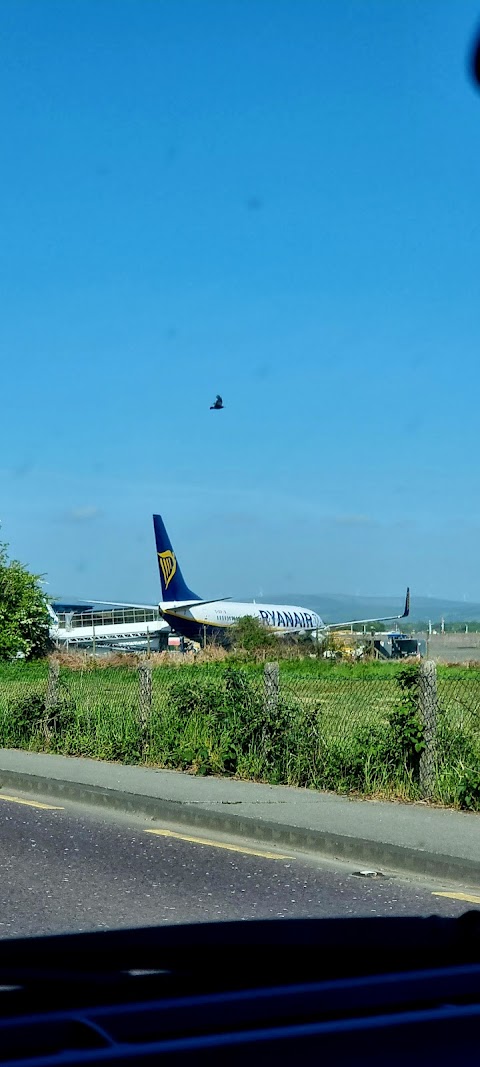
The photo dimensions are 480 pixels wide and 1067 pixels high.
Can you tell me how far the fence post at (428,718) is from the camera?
488 inches

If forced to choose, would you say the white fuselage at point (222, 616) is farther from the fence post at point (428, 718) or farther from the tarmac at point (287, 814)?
the fence post at point (428, 718)

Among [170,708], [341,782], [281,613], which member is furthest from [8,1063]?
[281,613]

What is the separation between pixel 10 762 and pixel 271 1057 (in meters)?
14.3

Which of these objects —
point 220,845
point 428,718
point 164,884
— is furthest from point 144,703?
point 164,884

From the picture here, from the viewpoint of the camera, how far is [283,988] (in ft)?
9.22

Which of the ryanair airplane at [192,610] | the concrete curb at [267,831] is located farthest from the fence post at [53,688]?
the ryanair airplane at [192,610]

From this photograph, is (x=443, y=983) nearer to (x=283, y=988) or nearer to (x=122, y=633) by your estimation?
(x=283, y=988)

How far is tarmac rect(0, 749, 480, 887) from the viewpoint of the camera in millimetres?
9648

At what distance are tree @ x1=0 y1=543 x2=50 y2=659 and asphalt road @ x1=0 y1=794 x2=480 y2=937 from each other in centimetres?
3654

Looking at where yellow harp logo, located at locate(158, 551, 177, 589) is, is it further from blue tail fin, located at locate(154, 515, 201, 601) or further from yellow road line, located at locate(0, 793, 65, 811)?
yellow road line, located at locate(0, 793, 65, 811)

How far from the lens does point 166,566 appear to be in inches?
3445

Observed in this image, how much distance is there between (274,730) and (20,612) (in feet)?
116

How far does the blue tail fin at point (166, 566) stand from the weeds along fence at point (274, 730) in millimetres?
67308

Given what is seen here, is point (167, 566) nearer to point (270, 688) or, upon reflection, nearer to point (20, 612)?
point (20, 612)
